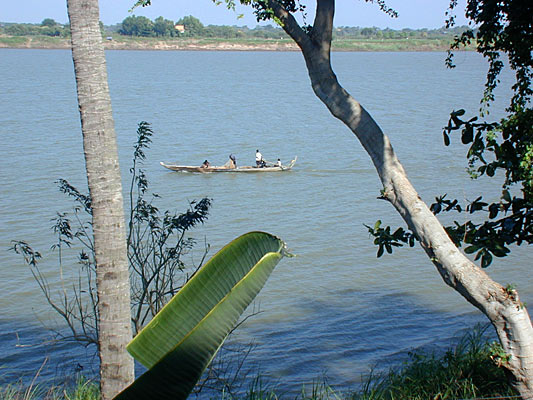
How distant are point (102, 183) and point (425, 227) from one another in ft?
7.61

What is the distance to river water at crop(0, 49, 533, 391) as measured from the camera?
40.8ft

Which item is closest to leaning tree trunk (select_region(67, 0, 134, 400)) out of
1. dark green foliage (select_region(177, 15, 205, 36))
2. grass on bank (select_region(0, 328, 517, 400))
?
grass on bank (select_region(0, 328, 517, 400))

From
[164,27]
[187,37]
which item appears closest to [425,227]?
[164,27]

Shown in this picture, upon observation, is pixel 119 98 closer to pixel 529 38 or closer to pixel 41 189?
pixel 41 189

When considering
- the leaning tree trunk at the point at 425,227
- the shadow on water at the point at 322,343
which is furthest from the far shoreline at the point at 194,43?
the leaning tree trunk at the point at 425,227

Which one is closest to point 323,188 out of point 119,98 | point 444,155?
point 444,155

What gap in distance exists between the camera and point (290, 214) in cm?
2316

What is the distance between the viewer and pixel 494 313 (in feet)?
15.4

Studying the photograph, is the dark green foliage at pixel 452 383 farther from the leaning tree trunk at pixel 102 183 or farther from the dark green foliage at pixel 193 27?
the dark green foliage at pixel 193 27

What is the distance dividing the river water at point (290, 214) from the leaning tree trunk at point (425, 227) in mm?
1492

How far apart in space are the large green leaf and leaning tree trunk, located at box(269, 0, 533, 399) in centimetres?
305

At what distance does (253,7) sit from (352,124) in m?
1.39

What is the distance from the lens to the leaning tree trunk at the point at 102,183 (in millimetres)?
4227

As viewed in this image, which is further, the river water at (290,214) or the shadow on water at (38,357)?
the river water at (290,214)
